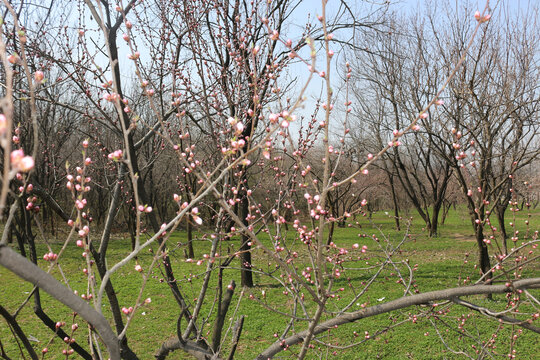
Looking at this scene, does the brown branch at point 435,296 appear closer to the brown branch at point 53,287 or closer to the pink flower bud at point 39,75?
the brown branch at point 53,287

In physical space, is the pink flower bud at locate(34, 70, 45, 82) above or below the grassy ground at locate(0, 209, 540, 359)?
above

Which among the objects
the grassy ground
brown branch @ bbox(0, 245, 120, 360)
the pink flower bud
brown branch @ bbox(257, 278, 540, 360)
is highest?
the pink flower bud

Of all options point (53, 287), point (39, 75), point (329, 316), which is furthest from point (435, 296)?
point (329, 316)

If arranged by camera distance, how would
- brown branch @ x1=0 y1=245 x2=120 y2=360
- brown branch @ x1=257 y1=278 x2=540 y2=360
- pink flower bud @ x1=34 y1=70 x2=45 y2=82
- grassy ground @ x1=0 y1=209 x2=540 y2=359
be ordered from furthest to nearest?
grassy ground @ x1=0 y1=209 x2=540 y2=359 < brown branch @ x1=257 y1=278 x2=540 y2=360 < pink flower bud @ x1=34 y1=70 x2=45 y2=82 < brown branch @ x1=0 y1=245 x2=120 y2=360

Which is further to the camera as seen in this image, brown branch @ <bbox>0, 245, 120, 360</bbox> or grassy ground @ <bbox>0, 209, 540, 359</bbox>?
grassy ground @ <bbox>0, 209, 540, 359</bbox>

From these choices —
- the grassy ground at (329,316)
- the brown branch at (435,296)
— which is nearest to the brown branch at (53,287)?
the brown branch at (435,296)

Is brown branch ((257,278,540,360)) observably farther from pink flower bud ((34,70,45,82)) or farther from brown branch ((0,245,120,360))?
pink flower bud ((34,70,45,82))

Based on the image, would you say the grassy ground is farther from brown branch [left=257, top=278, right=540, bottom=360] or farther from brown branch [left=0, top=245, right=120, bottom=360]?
brown branch [left=0, top=245, right=120, bottom=360]

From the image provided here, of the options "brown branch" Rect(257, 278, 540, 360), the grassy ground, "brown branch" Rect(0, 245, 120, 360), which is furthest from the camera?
the grassy ground

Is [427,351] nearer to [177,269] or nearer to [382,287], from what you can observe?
[382,287]

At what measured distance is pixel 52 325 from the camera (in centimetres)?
220

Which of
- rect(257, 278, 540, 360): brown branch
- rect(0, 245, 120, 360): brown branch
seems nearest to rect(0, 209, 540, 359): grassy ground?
rect(257, 278, 540, 360): brown branch

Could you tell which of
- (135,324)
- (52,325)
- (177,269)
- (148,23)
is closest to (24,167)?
(52,325)

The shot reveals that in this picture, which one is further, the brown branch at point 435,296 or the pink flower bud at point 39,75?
the brown branch at point 435,296
